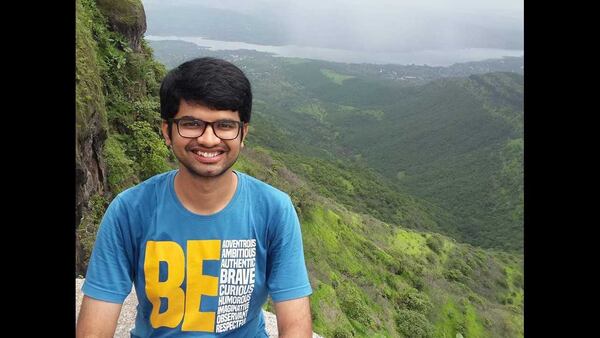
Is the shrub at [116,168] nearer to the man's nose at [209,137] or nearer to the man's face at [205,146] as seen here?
the man's face at [205,146]

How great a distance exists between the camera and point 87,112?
29.5ft

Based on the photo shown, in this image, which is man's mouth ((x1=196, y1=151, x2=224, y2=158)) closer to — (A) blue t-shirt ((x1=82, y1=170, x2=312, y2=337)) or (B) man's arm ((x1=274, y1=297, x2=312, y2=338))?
(A) blue t-shirt ((x1=82, y1=170, x2=312, y2=337))

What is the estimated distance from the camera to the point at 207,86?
2.46 m

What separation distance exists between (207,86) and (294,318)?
1.30 metres

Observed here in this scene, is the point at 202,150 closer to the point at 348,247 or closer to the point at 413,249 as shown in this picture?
the point at 348,247

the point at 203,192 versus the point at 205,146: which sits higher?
the point at 205,146

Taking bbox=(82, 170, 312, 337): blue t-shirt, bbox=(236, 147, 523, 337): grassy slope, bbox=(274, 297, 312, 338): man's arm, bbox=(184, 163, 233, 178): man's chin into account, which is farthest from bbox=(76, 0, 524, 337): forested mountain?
bbox=(274, 297, 312, 338): man's arm

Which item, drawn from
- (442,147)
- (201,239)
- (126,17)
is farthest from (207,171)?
(442,147)

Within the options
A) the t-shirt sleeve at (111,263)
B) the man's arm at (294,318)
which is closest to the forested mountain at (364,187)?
→ the t-shirt sleeve at (111,263)

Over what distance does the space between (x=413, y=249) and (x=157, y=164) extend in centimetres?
4984

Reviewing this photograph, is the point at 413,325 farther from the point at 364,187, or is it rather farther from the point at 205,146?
the point at 364,187

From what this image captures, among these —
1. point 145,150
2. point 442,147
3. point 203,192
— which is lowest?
point 442,147

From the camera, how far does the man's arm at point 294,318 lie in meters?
2.65
